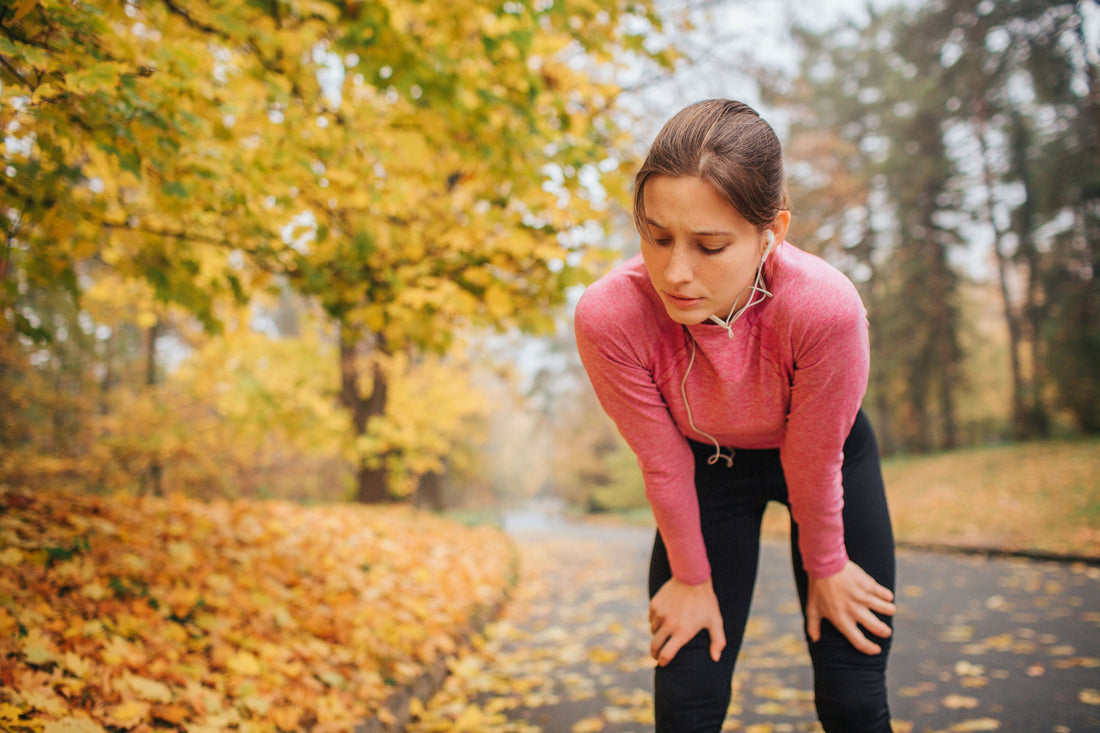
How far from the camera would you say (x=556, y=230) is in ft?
10.7

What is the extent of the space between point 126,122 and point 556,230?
190cm

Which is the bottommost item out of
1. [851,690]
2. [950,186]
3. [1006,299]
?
[851,690]

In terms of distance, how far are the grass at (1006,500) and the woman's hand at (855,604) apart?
680 centimetres

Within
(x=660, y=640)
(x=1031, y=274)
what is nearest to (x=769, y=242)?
(x=660, y=640)

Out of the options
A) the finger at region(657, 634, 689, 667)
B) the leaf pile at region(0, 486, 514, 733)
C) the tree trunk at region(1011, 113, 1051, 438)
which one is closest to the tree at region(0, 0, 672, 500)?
the leaf pile at region(0, 486, 514, 733)

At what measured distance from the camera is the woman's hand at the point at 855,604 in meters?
1.53

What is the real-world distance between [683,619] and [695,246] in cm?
96

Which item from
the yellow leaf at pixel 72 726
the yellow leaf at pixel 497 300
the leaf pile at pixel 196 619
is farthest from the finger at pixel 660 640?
the yellow leaf at pixel 497 300

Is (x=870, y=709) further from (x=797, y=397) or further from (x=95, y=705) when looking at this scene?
(x=95, y=705)

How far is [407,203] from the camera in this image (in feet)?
11.6

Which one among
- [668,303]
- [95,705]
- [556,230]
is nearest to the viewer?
[668,303]

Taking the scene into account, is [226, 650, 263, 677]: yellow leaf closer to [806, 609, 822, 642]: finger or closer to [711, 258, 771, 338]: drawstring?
[806, 609, 822, 642]: finger

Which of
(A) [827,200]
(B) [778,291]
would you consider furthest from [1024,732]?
(A) [827,200]

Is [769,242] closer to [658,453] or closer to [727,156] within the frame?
[727,156]
